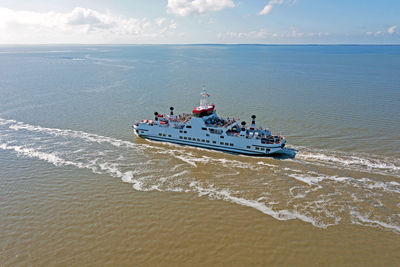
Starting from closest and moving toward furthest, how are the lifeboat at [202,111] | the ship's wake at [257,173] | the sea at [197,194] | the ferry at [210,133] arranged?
the sea at [197,194] → the ship's wake at [257,173] → the ferry at [210,133] → the lifeboat at [202,111]

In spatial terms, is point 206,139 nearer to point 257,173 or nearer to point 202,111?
point 202,111

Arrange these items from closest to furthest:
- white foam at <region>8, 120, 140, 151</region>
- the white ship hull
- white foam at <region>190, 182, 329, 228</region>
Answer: white foam at <region>190, 182, 329, 228</region> < the white ship hull < white foam at <region>8, 120, 140, 151</region>

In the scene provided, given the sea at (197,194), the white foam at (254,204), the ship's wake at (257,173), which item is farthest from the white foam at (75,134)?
the white foam at (254,204)

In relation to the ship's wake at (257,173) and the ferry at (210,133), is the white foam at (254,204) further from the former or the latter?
the ferry at (210,133)

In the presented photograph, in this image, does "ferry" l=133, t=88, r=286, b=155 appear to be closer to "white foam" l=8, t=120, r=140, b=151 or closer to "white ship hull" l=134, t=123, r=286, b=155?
"white ship hull" l=134, t=123, r=286, b=155

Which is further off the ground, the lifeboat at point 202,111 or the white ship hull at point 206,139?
the lifeboat at point 202,111

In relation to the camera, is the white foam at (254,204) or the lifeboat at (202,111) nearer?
the white foam at (254,204)

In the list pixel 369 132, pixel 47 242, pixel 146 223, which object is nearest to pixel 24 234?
pixel 47 242

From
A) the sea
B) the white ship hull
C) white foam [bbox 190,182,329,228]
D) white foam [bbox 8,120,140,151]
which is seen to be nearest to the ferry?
the white ship hull
